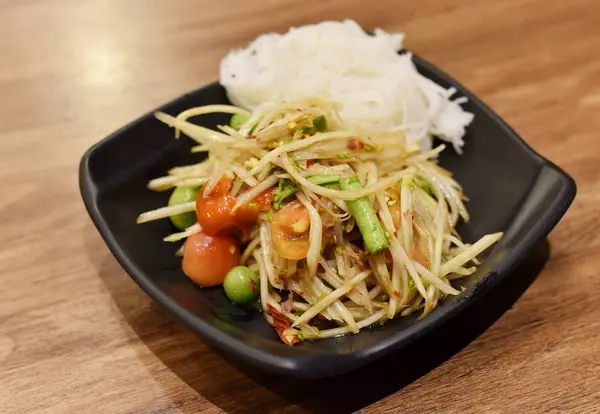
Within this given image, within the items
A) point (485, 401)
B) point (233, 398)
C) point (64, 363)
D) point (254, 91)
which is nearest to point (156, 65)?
point (254, 91)

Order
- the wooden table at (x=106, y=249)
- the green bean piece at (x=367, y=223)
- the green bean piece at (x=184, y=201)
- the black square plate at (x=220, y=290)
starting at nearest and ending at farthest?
the black square plate at (x=220, y=290)
the green bean piece at (x=367, y=223)
the wooden table at (x=106, y=249)
the green bean piece at (x=184, y=201)

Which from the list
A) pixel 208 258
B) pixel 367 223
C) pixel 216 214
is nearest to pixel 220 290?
pixel 208 258

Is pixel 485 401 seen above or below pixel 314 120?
below

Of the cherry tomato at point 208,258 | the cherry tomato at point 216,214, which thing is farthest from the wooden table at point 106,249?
the cherry tomato at point 216,214

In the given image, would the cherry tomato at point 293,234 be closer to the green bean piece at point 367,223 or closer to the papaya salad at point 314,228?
the papaya salad at point 314,228

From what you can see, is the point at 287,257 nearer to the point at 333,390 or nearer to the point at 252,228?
the point at 252,228

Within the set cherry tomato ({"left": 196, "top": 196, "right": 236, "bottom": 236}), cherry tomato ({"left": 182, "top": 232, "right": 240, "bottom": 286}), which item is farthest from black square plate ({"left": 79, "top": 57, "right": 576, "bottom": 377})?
cherry tomato ({"left": 196, "top": 196, "right": 236, "bottom": 236})
